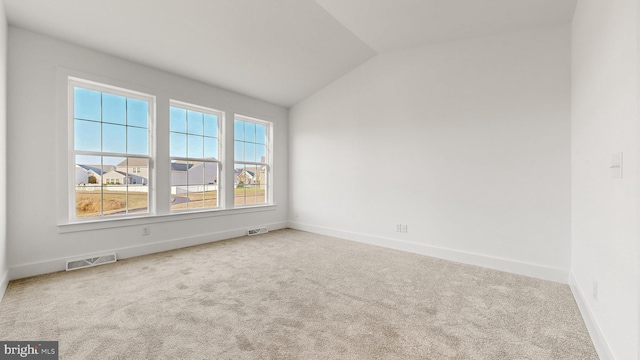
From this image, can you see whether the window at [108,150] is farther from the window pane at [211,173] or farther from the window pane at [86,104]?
the window pane at [211,173]

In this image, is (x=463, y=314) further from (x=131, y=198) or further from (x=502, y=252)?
(x=131, y=198)

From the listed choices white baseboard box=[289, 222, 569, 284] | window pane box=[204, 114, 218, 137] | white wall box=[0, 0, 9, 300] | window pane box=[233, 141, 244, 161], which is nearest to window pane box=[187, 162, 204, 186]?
window pane box=[204, 114, 218, 137]

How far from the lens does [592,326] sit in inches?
74.4

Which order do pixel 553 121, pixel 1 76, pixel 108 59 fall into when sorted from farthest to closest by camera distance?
pixel 108 59
pixel 553 121
pixel 1 76

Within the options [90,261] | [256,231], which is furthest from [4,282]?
[256,231]

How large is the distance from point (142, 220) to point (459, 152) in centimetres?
435

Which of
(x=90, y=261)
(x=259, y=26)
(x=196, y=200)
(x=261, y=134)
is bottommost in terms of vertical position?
(x=90, y=261)

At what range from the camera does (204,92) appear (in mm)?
4398

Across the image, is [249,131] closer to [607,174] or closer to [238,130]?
[238,130]

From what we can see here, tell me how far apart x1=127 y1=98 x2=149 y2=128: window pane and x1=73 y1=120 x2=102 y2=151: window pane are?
387 millimetres

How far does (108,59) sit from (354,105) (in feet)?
11.4

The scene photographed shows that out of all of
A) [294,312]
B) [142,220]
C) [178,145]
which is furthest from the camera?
[178,145]

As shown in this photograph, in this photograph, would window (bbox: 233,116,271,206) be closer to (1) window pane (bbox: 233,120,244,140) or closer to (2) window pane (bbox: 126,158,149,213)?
(1) window pane (bbox: 233,120,244,140)

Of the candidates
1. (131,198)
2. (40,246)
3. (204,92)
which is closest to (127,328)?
(40,246)
